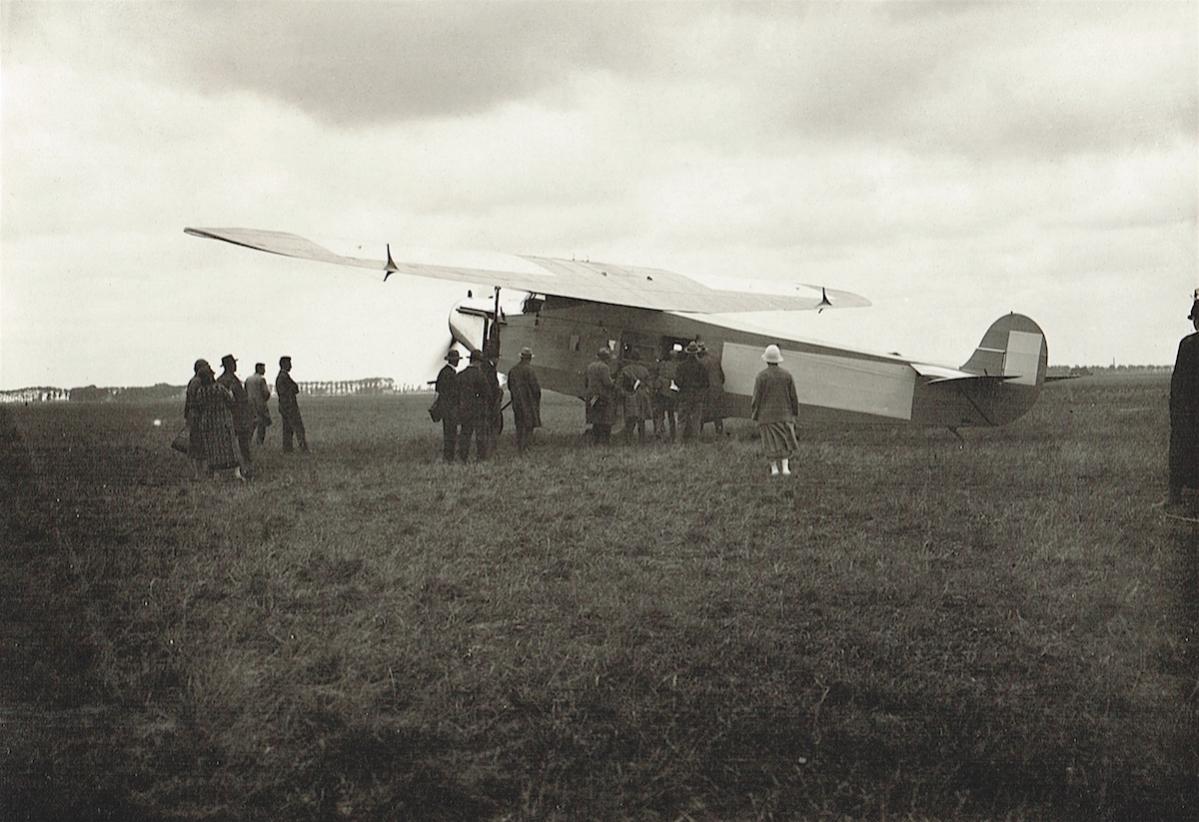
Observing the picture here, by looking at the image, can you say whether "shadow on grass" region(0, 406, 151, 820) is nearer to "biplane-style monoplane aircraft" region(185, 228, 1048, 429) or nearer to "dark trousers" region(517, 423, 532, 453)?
"biplane-style monoplane aircraft" region(185, 228, 1048, 429)

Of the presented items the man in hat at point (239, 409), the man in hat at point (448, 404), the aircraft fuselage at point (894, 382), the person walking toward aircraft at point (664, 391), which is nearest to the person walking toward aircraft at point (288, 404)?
the man in hat at point (239, 409)

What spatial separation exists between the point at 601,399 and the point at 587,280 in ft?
6.55

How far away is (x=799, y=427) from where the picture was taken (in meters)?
18.1

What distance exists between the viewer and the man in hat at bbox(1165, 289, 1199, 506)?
7801mm

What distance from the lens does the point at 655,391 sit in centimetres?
1538

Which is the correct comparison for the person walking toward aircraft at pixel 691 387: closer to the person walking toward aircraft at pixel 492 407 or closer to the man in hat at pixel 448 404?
the person walking toward aircraft at pixel 492 407

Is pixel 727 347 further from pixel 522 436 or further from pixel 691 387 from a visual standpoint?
pixel 522 436

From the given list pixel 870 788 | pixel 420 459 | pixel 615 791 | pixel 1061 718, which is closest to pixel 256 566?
pixel 615 791

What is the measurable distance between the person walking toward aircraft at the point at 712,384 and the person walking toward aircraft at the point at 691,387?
0.43 ft

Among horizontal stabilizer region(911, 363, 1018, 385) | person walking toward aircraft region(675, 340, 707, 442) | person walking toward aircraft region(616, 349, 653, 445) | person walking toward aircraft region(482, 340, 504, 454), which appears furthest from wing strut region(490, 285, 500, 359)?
horizontal stabilizer region(911, 363, 1018, 385)

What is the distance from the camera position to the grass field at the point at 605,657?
3.58 m

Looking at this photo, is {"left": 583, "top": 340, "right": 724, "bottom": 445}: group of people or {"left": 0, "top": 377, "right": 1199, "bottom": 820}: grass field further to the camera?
{"left": 583, "top": 340, "right": 724, "bottom": 445}: group of people

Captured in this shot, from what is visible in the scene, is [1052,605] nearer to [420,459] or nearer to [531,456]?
[531,456]

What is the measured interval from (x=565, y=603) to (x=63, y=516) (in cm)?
611
